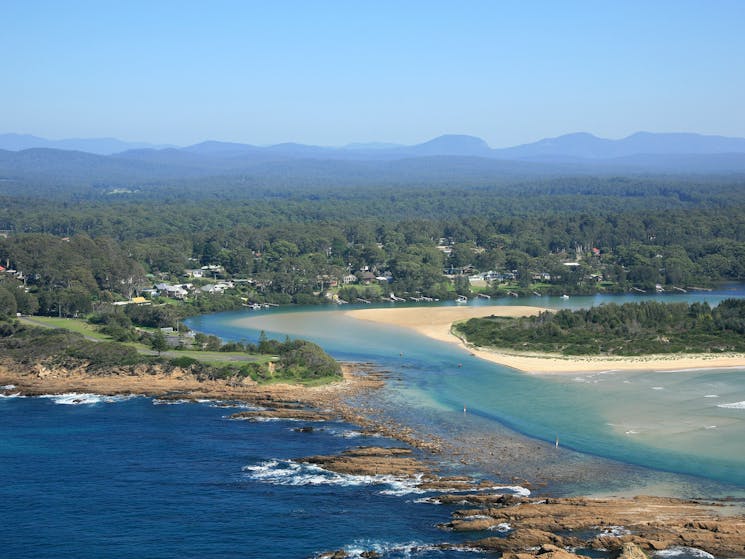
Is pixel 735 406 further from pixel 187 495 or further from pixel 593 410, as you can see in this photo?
pixel 187 495

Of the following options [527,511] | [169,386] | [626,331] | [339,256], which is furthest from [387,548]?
[339,256]

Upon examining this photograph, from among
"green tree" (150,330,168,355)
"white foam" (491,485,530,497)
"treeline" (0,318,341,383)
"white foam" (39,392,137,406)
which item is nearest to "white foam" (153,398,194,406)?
"white foam" (39,392,137,406)

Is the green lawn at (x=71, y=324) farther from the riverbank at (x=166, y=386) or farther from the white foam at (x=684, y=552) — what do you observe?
the white foam at (x=684, y=552)

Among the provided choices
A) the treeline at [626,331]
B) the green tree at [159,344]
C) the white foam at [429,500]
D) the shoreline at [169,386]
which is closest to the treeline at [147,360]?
the shoreline at [169,386]

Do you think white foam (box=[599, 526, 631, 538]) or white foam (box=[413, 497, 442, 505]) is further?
white foam (box=[413, 497, 442, 505])

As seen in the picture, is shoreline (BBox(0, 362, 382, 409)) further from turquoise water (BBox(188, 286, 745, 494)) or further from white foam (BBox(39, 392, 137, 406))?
turquoise water (BBox(188, 286, 745, 494))

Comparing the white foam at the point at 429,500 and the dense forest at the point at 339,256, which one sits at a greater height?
the dense forest at the point at 339,256

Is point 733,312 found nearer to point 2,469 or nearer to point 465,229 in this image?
point 2,469
